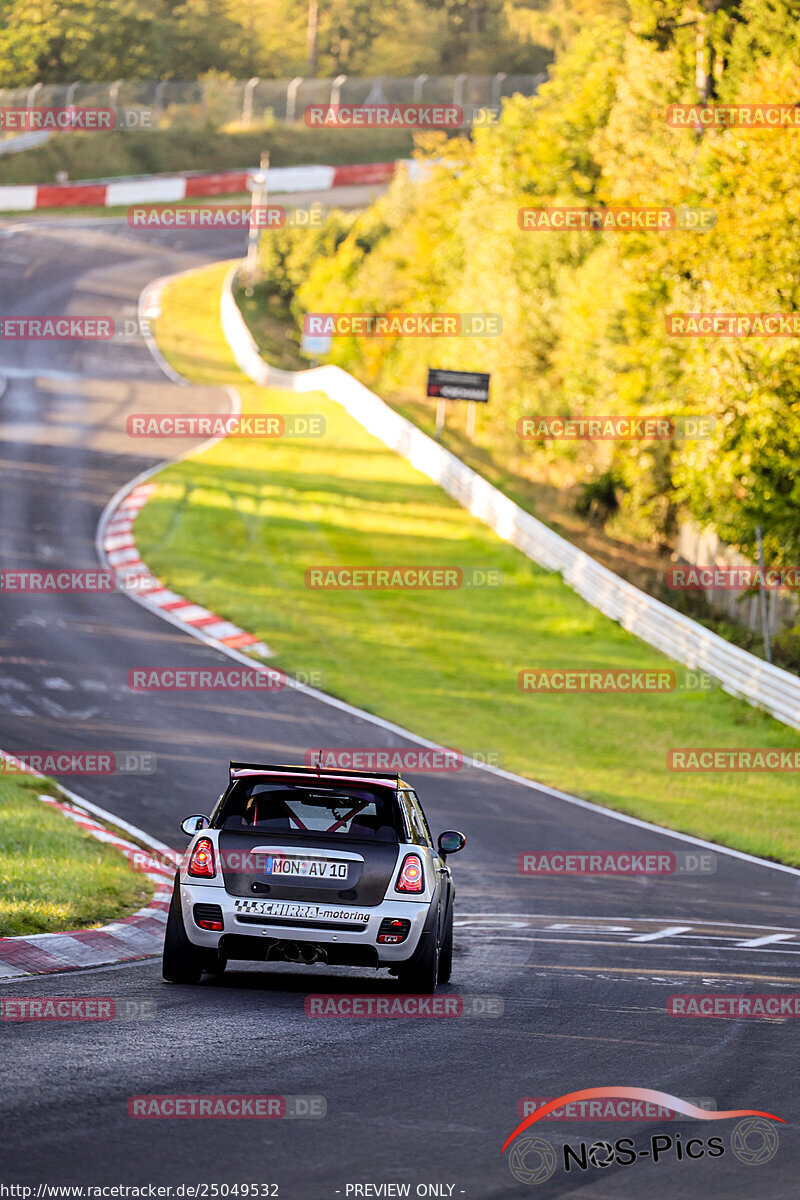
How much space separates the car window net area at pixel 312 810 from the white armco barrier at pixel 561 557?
16335 millimetres

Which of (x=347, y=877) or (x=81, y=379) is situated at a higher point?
(x=81, y=379)

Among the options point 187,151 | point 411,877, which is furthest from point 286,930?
point 187,151

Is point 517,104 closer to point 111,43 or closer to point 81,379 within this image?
point 81,379

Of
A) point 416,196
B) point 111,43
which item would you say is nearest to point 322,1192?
point 416,196

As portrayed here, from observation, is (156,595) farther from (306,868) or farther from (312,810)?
(306,868)

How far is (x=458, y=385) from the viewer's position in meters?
40.3

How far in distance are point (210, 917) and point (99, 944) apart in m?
2.20

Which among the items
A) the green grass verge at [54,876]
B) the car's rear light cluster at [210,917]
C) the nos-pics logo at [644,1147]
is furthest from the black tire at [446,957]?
the nos-pics logo at [644,1147]

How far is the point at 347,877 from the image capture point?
838 cm

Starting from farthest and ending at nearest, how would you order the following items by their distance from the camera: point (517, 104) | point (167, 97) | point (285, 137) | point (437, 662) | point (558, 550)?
point (285, 137)
point (167, 97)
point (517, 104)
point (558, 550)
point (437, 662)

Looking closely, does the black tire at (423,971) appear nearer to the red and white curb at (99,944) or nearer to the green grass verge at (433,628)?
the red and white curb at (99,944)

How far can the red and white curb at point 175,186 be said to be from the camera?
→ 2653 inches

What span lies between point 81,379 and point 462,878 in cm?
3366

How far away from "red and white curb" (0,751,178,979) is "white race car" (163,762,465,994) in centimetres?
109
